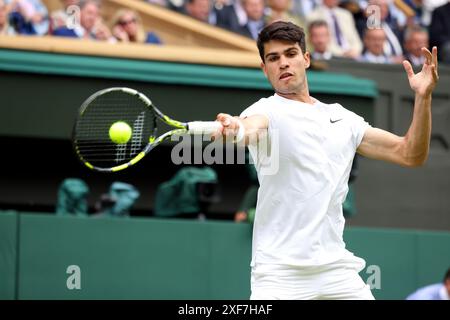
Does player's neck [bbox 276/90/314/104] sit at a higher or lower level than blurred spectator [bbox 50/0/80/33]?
lower

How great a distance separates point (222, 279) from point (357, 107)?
2.36m

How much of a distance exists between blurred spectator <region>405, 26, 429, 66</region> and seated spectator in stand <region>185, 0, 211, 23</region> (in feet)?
7.71

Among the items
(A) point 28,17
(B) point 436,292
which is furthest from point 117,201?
(B) point 436,292

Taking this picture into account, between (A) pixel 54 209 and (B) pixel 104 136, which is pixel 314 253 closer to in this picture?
(B) pixel 104 136

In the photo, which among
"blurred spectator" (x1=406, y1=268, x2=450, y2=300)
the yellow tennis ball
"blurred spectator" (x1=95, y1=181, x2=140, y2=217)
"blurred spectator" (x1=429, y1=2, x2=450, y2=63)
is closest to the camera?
the yellow tennis ball

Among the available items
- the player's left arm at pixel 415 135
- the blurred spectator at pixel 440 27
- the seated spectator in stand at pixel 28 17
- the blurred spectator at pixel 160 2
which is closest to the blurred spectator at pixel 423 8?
the blurred spectator at pixel 440 27

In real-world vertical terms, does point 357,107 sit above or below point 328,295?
above

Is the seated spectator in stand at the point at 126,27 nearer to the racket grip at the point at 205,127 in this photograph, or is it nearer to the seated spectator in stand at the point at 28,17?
the seated spectator in stand at the point at 28,17

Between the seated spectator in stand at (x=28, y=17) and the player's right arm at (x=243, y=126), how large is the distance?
5.63m

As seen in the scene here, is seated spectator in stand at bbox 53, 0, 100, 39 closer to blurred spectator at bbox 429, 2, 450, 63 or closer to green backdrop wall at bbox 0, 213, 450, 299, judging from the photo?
green backdrop wall at bbox 0, 213, 450, 299

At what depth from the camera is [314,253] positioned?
575cm

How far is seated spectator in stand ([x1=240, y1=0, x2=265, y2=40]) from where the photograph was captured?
12203 mm

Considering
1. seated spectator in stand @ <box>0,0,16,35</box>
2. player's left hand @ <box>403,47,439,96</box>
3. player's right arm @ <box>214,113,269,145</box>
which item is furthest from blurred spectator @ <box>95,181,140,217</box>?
player's left hand @ <box>403,47,439,96</box>

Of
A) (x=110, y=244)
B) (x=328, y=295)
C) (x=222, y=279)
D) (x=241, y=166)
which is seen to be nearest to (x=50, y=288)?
(x=110, y=244)
